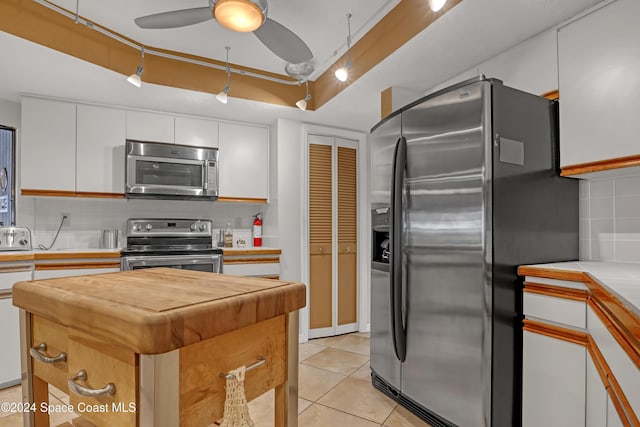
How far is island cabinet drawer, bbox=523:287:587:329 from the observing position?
1475 mm

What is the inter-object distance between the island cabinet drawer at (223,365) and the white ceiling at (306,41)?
175cm

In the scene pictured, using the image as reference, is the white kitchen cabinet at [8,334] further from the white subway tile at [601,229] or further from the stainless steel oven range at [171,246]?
the white subway tile at [601,229]

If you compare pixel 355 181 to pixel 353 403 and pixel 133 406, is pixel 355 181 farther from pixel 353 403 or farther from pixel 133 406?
pixel 133 406

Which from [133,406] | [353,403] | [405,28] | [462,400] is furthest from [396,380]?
[405,28]

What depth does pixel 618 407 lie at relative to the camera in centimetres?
87

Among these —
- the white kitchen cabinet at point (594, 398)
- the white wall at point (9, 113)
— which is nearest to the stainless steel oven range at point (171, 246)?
the white wall at point (9, 113)

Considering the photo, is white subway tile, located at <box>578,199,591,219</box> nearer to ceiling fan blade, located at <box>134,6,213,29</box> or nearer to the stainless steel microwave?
ceiling fan blade, located at <box>134,6,213,29</box>

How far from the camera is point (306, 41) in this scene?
2633mm

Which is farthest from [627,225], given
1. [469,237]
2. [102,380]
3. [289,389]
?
[102,380]

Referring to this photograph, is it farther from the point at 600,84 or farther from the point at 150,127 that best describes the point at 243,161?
the point at 600,84

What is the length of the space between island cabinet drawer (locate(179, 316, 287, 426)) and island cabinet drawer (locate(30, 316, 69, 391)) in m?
0.35

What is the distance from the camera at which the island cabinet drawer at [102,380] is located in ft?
2.28

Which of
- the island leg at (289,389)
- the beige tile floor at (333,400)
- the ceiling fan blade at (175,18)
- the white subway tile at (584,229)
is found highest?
the ceiling fan blade at (175,18)

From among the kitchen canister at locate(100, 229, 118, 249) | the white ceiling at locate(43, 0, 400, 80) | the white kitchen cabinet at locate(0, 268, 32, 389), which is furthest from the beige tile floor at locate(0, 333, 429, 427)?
the white ceiling at locate(43, 0, 400, 80)
